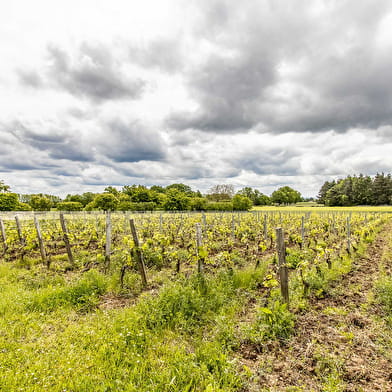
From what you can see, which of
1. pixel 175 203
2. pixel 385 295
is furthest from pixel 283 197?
pixel 385 295

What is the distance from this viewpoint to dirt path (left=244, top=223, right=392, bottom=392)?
270 centimetres

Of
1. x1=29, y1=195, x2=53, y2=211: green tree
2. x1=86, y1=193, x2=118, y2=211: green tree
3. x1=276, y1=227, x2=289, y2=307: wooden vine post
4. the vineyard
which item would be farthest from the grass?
x1=29, y1=195, x2=53, y2=211: green tree

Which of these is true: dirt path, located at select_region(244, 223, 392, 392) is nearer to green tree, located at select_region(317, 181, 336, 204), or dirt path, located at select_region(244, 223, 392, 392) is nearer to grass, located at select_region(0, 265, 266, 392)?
grass, located at select_region(0, 265, 266, 392)

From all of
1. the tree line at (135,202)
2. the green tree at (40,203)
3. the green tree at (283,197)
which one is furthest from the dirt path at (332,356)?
the green tree at (283,197)

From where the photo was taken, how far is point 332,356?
122 inches

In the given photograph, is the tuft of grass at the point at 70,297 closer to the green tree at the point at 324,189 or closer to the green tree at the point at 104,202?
the green tree at the point at 104,202

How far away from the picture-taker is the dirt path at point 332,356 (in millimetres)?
2697

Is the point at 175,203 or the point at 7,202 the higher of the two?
the point at 7,202

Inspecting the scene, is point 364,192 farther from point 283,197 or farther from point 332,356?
point 332,356

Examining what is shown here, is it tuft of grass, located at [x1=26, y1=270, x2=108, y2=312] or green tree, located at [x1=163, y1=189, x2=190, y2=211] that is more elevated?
green tree, located at [x1=163, y1=189, x2=190, y2=211]

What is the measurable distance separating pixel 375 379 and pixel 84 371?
370 cm

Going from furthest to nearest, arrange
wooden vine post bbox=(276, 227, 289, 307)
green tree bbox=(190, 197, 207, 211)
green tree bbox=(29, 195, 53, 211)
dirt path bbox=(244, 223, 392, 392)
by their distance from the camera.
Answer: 1. green tree bbox=(190, 197, 207, 211)
2. green tree bbox=(29, 195, 53, 211)
3. wooden vine post bbox=(276, 227, 289, 307)
4. dirt path bbox=(244, 223, 392, 392)

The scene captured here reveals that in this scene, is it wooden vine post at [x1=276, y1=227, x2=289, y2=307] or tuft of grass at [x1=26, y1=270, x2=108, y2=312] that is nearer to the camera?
wooden vine post at [x1=276, y1=227, x2=289, y2=307]

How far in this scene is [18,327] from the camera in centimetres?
383
